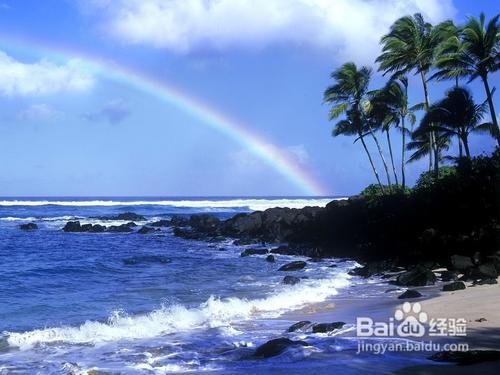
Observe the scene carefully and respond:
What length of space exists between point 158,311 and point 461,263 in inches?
357

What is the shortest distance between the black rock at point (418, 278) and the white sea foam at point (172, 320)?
6.28 ft

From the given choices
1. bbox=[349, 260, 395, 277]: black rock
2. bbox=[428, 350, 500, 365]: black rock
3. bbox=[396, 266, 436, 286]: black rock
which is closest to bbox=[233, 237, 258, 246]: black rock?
bbox=[349, 260, 395, 277]: black rock

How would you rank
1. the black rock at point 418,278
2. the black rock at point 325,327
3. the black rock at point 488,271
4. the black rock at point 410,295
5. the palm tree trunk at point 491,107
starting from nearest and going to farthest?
the black rock at point 325,327 → the black rock at point 410,295 → the black rock at point 488,271 → the black rock at point 418,278 → the palm tree trunk at point 491,107

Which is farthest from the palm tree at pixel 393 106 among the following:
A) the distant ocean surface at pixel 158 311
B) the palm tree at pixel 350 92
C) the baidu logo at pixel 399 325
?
the baidu logo at pixel 399 325

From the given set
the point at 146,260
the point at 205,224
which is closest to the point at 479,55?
the point at 146,260

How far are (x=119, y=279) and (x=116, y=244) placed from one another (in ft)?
48.9

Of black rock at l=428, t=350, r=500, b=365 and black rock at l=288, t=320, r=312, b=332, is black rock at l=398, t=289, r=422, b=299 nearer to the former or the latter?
black rock at l=288, t=320, r=312, b=332

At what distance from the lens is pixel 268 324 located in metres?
10.5

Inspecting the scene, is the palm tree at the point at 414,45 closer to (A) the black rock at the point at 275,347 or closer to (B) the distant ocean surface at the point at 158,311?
(B) the distant ocean surface at the point at 158,311

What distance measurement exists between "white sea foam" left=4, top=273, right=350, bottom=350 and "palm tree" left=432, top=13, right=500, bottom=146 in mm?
13266

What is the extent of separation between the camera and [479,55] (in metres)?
22.3

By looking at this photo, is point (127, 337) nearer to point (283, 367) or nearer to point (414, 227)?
point (283, 367)

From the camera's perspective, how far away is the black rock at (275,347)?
764 centimetres

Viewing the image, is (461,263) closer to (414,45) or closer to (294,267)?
(294,267)
